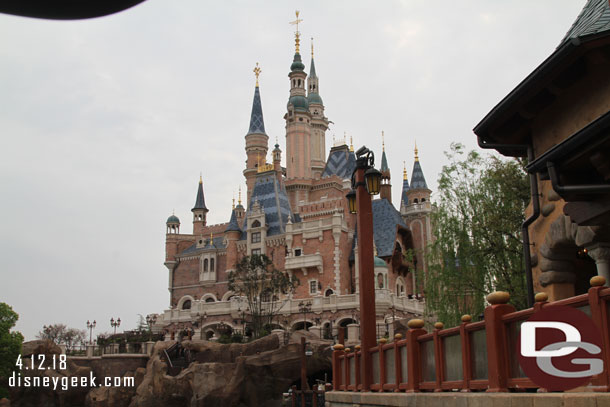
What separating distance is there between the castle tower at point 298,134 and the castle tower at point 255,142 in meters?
4.77

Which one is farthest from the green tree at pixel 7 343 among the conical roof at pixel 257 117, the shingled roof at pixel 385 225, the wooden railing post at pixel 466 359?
the conical roof at pixel 257 117

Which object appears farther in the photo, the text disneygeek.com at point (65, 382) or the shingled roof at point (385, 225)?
the shingled roof at point (385, 225)

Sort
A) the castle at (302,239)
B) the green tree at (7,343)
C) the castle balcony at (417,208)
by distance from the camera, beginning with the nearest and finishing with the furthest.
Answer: the green tree at (7,343)
the castle at (302,239)
the castle balcony at (417,208)

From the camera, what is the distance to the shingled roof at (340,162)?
6324 centimetres

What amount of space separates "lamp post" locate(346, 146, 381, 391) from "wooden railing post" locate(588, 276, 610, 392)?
7145 mm

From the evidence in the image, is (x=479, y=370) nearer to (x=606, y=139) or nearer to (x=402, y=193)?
(x=606, y=139)

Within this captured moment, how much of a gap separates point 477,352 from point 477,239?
1313 centimetres

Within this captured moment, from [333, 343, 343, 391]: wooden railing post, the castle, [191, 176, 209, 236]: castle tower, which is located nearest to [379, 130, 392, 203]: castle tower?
A: the castle

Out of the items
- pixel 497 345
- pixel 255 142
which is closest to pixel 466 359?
pixel 497 345

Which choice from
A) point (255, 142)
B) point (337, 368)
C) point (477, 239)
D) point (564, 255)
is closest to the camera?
point (564, 255)

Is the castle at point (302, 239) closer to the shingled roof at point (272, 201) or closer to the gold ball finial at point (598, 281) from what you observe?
the shingled roof at point (272, 201)

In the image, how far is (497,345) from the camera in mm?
6656

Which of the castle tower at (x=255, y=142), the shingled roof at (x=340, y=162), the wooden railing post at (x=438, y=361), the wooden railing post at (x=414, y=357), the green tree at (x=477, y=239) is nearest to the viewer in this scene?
the wooden railing post at (x=438, y=361)

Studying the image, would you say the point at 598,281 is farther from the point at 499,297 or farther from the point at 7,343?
the point at 7,343
